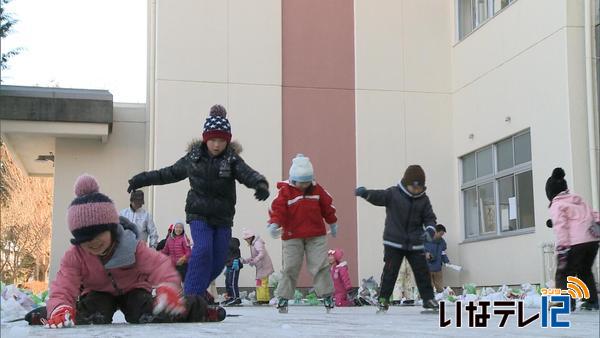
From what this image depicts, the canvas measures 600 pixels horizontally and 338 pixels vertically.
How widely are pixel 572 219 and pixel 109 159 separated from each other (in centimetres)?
1136

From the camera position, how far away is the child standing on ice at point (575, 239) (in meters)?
9.22

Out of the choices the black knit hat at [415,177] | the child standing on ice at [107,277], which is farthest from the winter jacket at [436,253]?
the child standing on ice at [107,277]

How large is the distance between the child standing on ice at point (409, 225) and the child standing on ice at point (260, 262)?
699cm

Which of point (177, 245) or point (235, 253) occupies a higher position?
point (177, 245)

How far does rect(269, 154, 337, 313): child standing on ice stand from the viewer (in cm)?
879

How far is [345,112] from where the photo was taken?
1794cm

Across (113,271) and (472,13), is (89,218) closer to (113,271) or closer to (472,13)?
(113,271)

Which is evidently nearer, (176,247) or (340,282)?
(176,247)

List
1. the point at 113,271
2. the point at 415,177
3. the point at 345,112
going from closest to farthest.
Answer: the point at 113,271, the point at 415,177, the point at 345,112

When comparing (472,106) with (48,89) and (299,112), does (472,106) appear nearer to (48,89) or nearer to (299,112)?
(299,112)

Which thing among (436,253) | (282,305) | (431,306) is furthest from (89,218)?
(436,253)

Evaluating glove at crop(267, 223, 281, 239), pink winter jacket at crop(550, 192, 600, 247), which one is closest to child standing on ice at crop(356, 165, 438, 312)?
glove at crop(267, 223, 281, 239)

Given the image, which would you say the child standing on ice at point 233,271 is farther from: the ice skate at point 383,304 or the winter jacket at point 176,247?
the ice skate at point 383,304

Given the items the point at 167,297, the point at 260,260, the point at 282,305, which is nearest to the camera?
the point at 167,297
